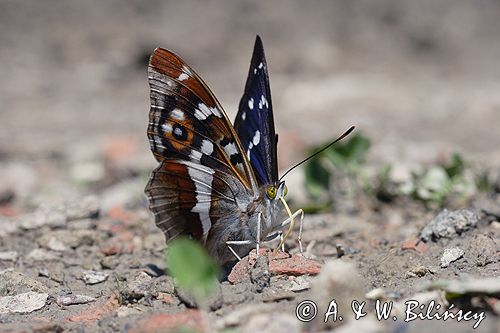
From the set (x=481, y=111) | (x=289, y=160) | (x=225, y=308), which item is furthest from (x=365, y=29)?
(x=225, y=308)

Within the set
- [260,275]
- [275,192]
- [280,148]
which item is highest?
[280,148]

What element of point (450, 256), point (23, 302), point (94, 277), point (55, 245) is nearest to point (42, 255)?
point (55, 245)

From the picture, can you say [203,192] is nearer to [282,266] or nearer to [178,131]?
[178,131]

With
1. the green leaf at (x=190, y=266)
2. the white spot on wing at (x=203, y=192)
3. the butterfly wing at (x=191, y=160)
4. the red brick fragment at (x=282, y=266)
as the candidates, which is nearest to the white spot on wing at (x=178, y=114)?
the butterfly wing at (x=191, y=160)

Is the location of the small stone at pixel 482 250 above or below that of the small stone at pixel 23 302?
below

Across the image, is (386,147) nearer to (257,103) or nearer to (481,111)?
(481,111)

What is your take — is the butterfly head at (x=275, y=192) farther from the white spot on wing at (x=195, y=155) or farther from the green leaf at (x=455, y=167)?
the green leaf at (x=455, y=167)
